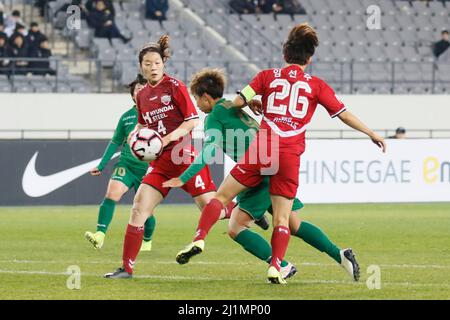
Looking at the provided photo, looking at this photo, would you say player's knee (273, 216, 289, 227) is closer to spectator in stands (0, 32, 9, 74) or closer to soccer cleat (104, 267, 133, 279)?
soccer cleat (104, 267, 133, 279)

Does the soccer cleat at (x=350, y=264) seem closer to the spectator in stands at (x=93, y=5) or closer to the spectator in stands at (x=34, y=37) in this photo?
the spectator in stands at (x=34, y=37)

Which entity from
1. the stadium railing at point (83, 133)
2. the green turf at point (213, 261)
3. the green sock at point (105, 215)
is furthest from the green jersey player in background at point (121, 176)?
the stadium railing at point (83, 133)

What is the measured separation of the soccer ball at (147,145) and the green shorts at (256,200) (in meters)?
0.84

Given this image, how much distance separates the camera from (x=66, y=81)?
26406mm

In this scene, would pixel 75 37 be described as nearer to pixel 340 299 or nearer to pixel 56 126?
pixel 56 126

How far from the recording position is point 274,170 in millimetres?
10008

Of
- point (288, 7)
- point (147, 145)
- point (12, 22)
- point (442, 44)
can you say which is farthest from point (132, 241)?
point (442, 44)

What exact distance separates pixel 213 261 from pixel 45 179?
10.2 meters

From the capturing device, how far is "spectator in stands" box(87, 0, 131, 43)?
2712 cm

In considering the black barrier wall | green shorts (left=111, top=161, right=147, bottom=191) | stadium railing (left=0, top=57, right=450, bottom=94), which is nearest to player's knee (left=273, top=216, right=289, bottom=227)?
green shorts (left=111, top=161, right=147, bottom=191)

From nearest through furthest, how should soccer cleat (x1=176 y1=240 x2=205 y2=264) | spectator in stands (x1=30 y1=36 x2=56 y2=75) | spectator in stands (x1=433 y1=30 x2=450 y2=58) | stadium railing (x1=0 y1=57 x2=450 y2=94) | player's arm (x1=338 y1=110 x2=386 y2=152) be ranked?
soccer cleat (x1=176 y1=240 x2=205 y2=264) → player's arm (x1=338 y1=110 x2=386 y2=152) → spectator in stands (x1=30 y1=36 x2=56 y2=75) → stadium railing (x1=0 y1=57 x2=450 y2=94) → spectator in stands (x1=433 y1=30 x2=450 y2=58)

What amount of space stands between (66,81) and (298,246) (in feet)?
42.2

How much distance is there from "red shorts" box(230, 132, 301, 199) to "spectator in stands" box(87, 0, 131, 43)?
57.3 feet

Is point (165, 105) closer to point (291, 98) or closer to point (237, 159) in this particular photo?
point (237, 159)
